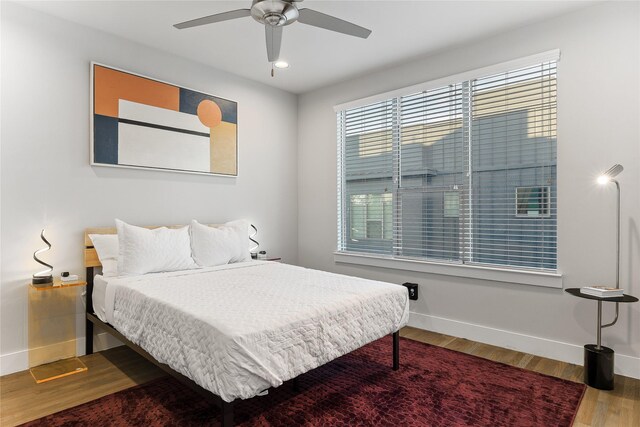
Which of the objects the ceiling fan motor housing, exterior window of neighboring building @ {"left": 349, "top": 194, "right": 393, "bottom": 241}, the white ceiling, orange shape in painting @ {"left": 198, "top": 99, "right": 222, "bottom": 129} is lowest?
exterior window of neighboring building @ {"left": 349, "top": 194, "right": 393, "bottom": 241}

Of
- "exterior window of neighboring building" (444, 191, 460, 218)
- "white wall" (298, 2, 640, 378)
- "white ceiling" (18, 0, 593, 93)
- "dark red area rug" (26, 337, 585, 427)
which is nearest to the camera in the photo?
"dark red area rug" (26, 337, 585, 427)

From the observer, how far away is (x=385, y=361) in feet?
9.63

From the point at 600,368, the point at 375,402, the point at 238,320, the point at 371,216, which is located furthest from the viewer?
the point at 371,216

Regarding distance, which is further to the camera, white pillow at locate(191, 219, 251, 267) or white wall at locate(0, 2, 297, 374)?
white pillow at locate(191, 219, 251, 267)

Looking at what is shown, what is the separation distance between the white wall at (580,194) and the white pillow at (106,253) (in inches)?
117

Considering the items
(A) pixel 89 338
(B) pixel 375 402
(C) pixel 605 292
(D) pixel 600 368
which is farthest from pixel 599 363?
(A) pixel 89 338

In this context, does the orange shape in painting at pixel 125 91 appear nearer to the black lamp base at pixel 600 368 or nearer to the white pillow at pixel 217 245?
the white pillow at pixel 217 245

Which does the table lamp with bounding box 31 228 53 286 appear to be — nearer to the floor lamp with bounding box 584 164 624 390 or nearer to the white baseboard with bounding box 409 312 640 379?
the white baseboard with bounding box 409 312 640 379

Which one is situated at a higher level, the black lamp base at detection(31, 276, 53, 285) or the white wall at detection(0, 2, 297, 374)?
the white wall at detection(0, 2, 297, 374)

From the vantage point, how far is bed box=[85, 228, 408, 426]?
68.3 inches

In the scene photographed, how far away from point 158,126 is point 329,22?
200cm

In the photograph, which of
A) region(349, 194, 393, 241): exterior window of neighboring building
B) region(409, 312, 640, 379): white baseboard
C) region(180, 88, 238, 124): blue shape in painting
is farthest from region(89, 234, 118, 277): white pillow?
region(409, 312, 640, 379): white baseboard

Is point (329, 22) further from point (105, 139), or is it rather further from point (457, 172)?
point (105, 139)

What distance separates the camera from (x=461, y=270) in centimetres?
349
